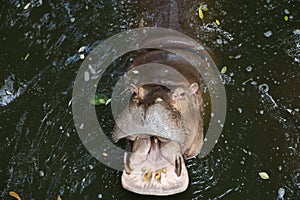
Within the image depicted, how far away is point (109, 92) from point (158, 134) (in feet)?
4.38

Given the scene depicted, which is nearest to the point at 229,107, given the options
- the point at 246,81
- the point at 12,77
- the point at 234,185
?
the point at 246,81

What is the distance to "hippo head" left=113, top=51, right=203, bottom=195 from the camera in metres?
4.05

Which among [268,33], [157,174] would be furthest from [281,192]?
[268,33]

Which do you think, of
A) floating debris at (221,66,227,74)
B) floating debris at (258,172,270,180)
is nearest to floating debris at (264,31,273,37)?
floating debris at (221,66,227,74)

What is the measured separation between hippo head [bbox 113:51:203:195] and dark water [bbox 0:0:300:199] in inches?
12.2

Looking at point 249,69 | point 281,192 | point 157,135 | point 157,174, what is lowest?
point 281,192

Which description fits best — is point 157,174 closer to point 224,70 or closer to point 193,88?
point 193,88

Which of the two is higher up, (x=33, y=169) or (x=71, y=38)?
(x=71, y=38)

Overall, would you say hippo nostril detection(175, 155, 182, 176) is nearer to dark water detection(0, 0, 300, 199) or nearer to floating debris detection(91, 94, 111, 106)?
dark water detection(0, 0, 300, 199)

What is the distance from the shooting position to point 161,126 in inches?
159

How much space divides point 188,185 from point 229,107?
33.9 inches

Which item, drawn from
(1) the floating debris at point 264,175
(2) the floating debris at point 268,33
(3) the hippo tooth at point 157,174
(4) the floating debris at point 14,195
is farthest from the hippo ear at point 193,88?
(4) the floating debris at point 14,195

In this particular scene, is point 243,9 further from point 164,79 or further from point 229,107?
point 164,79

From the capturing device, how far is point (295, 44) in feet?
18.1
